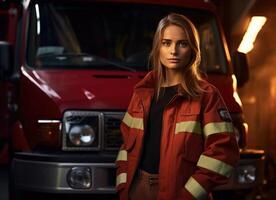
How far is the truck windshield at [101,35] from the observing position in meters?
6.52

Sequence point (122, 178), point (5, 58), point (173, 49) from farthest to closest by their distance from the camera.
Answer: point (5, 58) → point (122, 178) → point (173, 49)

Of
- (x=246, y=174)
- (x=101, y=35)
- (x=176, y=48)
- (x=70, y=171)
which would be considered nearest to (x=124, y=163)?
(x=176, y=48)

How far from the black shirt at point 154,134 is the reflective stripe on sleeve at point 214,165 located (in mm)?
256

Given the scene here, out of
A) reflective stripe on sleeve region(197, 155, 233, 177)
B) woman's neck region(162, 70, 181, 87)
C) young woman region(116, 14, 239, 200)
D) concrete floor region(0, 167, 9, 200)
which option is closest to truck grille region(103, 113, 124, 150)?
young woman region(116, 14, 239, 200)

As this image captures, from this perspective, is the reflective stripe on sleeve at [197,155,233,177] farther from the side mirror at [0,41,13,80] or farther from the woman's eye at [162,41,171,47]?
the side mirror at [0,41,13,80]

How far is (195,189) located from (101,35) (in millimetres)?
3497

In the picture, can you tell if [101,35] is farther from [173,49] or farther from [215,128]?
[215,128]

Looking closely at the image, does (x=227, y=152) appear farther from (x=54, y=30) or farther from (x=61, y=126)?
(x=54, y=30)

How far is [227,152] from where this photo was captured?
3660 mm

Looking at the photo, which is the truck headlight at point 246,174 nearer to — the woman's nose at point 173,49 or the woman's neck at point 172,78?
the woman's neck at point 172,78

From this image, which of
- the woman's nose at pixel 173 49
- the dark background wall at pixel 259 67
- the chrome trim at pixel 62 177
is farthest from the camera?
the dark background wall at pixel 259 67

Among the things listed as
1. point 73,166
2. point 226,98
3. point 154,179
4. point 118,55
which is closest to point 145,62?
point 118,55

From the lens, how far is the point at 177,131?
12.1ft

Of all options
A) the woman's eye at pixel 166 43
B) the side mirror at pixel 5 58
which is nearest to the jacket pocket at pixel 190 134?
the woman's eye at pixel 166 43
